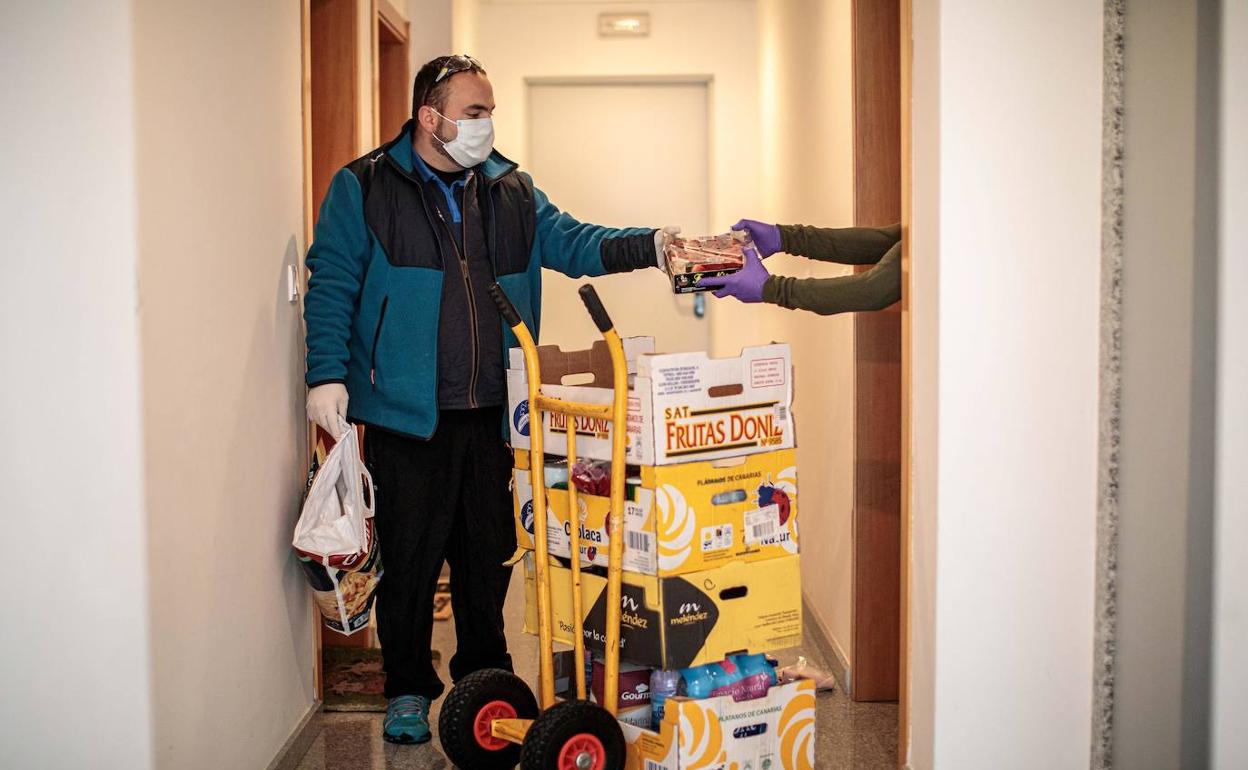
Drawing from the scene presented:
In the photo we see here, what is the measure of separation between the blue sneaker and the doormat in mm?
200

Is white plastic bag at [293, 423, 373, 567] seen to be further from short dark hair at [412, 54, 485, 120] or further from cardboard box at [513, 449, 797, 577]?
short dark hair at [412, 54, 485, 120]

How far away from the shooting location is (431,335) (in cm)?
273

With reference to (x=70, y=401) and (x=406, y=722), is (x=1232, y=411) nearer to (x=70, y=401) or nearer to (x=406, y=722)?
(x=70, y=401)

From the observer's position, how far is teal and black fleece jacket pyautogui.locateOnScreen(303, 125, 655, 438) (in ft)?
8.83

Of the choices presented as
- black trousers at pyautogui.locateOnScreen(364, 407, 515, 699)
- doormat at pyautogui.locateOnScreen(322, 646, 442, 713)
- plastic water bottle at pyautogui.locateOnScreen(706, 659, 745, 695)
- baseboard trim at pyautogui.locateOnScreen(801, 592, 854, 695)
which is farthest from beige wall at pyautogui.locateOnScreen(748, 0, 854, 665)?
doormat at pyautogui.locateOnScreen(322, 646, 442, 713)

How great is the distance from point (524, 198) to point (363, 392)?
0.66m

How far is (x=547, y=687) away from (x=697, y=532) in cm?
49

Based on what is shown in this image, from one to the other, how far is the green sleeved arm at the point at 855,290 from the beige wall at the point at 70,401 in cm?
152

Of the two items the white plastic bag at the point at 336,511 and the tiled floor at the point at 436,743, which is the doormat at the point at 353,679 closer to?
the tiled floor at the point at 436,743

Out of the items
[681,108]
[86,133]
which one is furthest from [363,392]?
[681,108]

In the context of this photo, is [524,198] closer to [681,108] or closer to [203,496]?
[203,496]

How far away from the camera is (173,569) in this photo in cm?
205

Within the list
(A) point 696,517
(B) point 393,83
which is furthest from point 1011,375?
(B) point 393,83

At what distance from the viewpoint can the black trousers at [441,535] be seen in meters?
2.81
